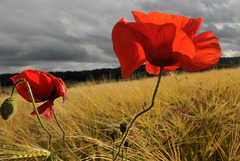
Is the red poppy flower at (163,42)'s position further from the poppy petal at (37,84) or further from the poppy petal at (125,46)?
the poppy petal at (37,84)

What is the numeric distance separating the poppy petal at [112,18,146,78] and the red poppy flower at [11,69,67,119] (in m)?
0.16

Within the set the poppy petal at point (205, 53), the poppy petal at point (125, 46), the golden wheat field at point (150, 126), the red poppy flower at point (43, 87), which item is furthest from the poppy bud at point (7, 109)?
the golden wheat field at point (150, 126)

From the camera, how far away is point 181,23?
0.34 meters

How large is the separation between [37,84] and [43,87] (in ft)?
0.05

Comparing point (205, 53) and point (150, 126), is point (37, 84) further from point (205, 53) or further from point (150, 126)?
point (150, 126)

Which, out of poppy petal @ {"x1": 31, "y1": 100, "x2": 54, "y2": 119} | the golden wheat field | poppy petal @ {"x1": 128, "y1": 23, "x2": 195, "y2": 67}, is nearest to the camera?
poppy petal @ {"x1": 128, "y1": 23, "x2": 195, "y2": 67}

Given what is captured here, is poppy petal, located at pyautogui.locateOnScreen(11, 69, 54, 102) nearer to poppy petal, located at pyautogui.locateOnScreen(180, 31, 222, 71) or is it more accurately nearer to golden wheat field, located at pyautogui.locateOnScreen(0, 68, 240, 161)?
poppy petal, located at pyautogui.locateOnScreen(180, 31, 222, 71)

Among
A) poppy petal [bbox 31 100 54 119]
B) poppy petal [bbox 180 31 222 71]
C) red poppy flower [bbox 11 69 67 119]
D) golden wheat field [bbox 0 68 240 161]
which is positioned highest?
poppy petal [bbox 180 31 222 71]

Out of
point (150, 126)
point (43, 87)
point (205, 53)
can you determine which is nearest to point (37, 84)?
point (43, 87)

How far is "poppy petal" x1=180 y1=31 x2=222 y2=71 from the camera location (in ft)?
1.14

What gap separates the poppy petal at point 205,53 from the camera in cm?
35

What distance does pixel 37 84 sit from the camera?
450mm

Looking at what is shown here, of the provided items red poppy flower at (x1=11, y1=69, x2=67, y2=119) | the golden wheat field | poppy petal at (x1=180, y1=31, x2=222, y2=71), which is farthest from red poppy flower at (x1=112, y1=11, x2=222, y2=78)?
the golden wheat field

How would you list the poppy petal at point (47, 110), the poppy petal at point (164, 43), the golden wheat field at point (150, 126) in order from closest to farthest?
the poppy petal at point (164, 43) → the poppy petal at point (47, 110) → the golden wheat field at point (150, 126)
